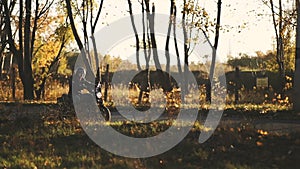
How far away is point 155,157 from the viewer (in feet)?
34.2

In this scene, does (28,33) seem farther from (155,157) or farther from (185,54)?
(155,157)

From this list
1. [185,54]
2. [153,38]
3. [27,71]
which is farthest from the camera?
[27,71]

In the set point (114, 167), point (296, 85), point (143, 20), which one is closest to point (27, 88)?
point (143, 20)

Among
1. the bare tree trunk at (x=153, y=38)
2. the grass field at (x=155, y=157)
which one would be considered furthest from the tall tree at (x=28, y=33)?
the grass field at (x=155, y=157)

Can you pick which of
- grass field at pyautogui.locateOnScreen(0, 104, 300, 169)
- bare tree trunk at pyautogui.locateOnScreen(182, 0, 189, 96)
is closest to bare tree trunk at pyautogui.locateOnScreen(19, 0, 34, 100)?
bare tree trunk at pyautogui.locateOnScreen(182, 0, 189, 96)

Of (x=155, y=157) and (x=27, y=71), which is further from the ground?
(x=27, y=71)

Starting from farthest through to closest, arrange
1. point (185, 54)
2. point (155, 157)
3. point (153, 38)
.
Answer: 1. point (185, 54)
2. point (153, 38)
3. point (155, 157)

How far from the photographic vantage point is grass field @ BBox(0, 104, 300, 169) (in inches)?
388

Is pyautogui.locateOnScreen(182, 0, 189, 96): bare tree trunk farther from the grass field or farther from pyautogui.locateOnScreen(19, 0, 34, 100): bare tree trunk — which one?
the grass field

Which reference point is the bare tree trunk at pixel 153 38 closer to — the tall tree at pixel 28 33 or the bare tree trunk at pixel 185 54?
the bare tree trunk at pixel 185 54

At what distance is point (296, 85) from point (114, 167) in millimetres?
7907

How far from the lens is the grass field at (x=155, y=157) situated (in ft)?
32.3

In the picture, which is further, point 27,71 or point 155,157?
point 27,71

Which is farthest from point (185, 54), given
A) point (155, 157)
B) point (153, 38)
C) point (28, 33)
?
point (155, 157)
